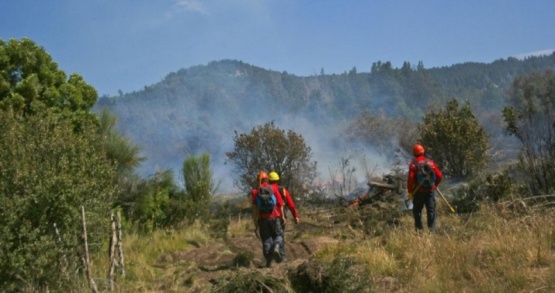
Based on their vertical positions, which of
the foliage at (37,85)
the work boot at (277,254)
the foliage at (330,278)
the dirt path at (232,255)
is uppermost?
the foliage at (37,85)

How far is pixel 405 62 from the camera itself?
101 metres

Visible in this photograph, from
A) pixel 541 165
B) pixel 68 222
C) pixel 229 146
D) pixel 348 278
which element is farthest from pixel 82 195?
pixel 229 146

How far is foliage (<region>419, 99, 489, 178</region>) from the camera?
19.7 m

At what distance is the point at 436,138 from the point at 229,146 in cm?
4034

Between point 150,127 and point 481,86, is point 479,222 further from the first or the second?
point 481,86

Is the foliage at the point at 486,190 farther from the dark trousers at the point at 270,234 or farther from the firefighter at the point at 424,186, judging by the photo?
the dark trousers at the point at 270,234

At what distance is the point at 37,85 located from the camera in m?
12.0

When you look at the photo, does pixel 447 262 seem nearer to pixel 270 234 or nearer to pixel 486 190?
pixel 270 234

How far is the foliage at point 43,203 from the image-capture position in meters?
7.10

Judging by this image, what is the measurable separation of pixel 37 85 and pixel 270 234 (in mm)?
6226

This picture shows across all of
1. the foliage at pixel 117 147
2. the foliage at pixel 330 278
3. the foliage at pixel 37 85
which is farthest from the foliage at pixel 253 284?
the foliage at pixel 117 147

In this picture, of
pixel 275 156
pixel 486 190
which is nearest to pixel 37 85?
pixel 275 156

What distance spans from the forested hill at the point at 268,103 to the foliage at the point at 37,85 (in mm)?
35626

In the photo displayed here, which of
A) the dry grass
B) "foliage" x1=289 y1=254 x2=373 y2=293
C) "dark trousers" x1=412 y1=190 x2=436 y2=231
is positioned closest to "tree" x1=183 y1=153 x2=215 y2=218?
the dry grass
